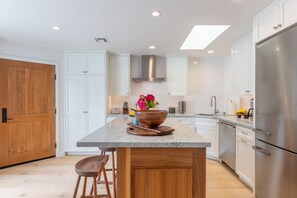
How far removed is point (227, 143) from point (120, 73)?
2.87m

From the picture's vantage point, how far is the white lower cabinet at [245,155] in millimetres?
2514

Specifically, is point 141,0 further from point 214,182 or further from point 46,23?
point 214,182

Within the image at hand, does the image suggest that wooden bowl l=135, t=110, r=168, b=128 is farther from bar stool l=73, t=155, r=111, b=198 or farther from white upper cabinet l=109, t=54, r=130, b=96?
white upper cabinet l=109, t=54, r=130, b=96

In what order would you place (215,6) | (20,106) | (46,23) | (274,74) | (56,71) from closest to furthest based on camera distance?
(274,74) < (215,6) < (46,23) < (20,106) < (56,71)

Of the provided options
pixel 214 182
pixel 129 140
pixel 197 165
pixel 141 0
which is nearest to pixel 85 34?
pixel 141 0

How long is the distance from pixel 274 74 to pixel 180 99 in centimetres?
301

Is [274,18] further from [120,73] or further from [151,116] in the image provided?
[120,73]

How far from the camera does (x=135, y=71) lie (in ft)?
15.9

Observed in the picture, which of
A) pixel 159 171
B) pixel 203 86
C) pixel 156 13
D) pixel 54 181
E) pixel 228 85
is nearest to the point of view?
pixel 159 171

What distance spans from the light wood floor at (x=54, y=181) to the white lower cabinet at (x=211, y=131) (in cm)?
24

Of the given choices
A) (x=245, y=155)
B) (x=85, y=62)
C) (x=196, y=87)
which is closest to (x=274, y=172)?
(x=245, y=155)

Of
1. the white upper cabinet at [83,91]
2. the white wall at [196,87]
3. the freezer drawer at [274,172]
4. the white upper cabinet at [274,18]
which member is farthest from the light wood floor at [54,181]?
the white upper cabinet at [274,18]

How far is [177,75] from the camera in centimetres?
461


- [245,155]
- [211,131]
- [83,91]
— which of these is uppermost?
[83,91]
